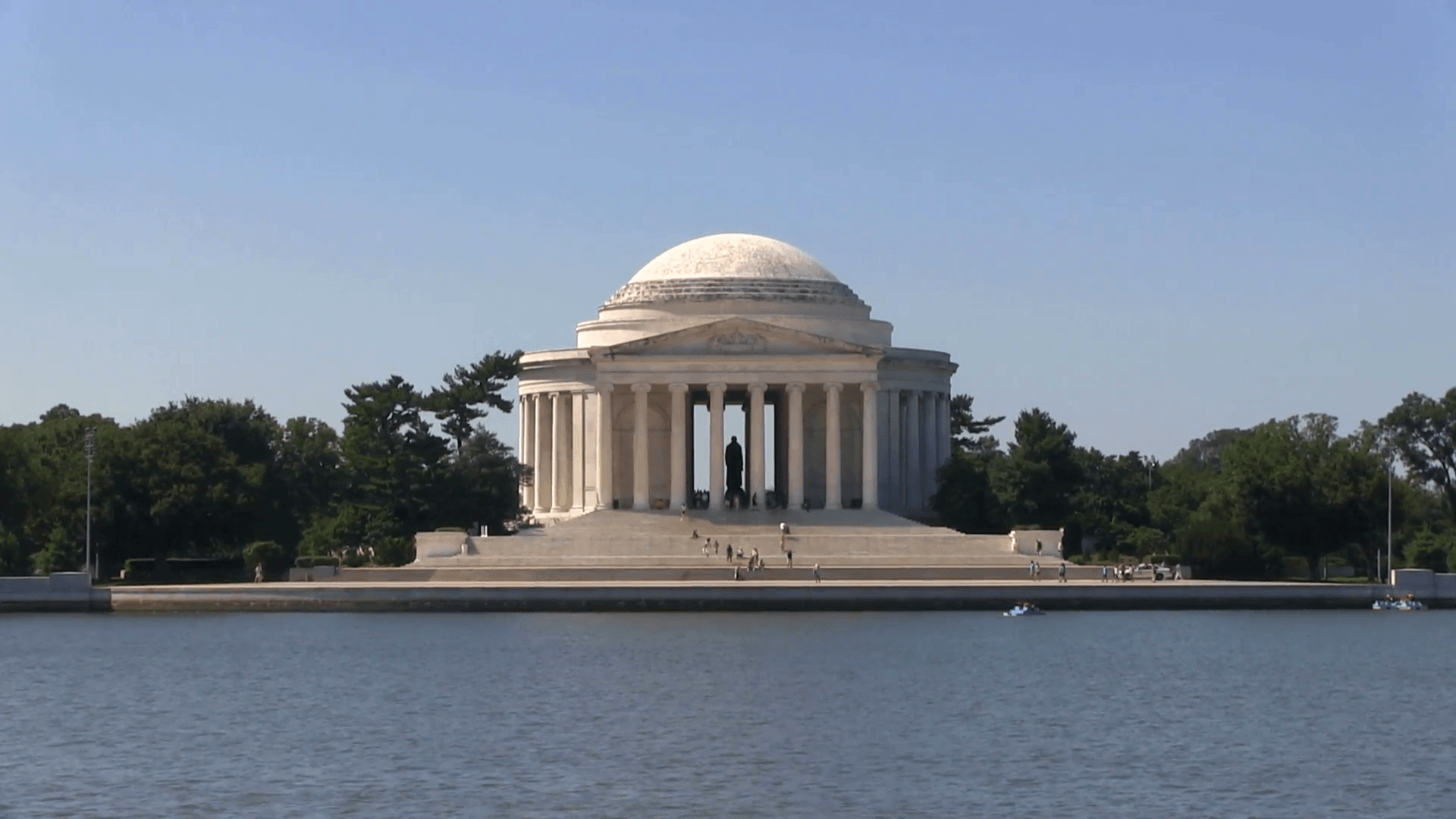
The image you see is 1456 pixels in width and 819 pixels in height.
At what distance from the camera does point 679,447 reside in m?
118

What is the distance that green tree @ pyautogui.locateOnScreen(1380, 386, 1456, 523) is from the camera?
146m

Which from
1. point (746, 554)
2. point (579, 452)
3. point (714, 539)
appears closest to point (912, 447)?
point (579, 452)

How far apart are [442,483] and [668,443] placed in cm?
1512

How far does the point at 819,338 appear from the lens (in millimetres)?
116312

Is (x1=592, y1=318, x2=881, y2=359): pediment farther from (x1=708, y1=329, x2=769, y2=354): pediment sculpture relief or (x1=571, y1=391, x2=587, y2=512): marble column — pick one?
(x1=571, y1=391, x2=587, y2=512): marble column

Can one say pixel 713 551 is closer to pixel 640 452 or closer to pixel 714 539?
pixel 714 539

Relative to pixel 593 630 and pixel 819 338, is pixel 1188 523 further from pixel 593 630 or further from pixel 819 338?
pixel 593 630

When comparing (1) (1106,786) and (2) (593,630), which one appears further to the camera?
(2) (593,630)

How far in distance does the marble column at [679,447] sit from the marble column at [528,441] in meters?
10.4

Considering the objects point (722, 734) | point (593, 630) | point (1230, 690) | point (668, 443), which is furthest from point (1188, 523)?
point (722, 734)

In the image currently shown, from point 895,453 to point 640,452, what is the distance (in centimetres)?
1348

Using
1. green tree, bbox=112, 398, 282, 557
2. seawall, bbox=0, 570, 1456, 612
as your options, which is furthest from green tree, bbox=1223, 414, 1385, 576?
green tree, bbox=112, 398, 282, 557

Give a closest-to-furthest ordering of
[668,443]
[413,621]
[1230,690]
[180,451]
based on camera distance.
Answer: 1. [1230,690]
2. [413,621]
3. [180,451]
4. [668,443]

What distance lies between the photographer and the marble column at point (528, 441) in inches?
5022
